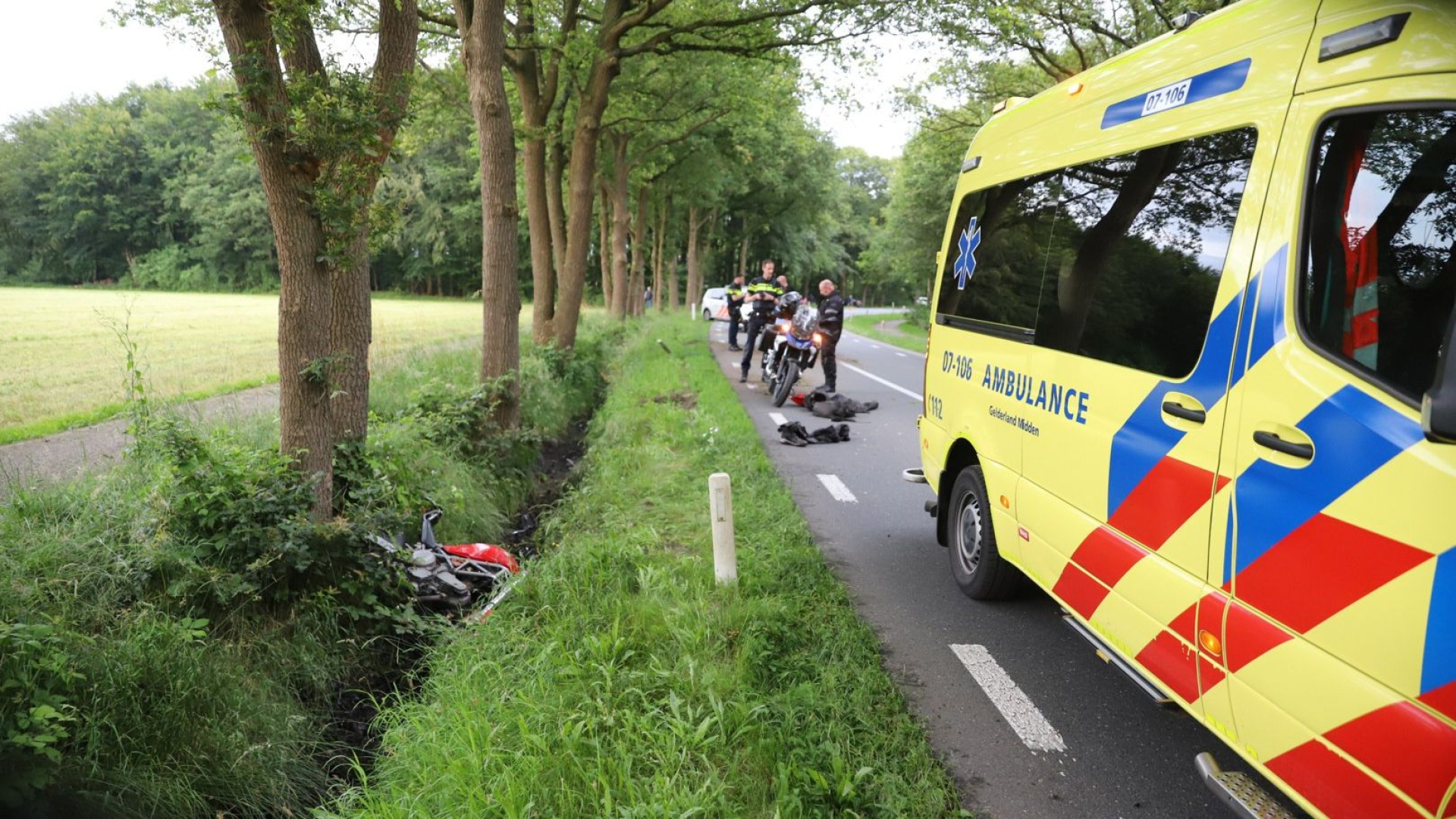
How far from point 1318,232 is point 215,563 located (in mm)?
4974

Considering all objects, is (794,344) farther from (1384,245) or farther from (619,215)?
(619,215)

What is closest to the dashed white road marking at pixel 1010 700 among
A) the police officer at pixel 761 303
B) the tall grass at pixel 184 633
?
the tall grass at pixel 184 633

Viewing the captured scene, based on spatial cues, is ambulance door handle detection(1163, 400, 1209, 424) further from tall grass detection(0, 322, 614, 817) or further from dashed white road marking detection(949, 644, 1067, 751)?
tall grass detection(0, 322, 614, 817)

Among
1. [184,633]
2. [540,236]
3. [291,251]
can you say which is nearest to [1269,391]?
[184,633]

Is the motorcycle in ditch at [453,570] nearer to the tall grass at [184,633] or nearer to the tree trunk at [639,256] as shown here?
the tall grass at [184,633]

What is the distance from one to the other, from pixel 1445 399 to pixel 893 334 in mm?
30304

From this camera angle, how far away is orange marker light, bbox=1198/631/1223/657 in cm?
236

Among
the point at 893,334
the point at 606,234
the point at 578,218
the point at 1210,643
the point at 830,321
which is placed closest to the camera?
the point at 1210,643

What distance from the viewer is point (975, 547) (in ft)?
15.1

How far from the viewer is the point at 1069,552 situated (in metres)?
3.29

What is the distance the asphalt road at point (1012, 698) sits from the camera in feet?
9.52

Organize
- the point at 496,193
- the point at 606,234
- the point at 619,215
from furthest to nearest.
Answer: the point at 606,234 < the point at 619,215 < the point at 496,193

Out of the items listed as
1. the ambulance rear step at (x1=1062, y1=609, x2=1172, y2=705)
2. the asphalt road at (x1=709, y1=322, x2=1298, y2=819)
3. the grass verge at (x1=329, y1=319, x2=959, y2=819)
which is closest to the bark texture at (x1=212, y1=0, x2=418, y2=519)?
the grass verge at (x1=329, y1=319, x2=959, y2=819)

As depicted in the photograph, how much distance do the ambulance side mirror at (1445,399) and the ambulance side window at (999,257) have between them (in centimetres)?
223
